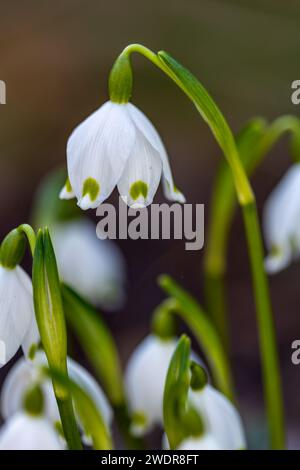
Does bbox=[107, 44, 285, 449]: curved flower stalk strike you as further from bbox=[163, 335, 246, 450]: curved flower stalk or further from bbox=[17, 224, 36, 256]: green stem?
bbox=[17, 224, 36, 256]: green stem

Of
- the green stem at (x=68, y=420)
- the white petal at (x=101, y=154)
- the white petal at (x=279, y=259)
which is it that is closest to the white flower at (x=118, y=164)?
the white petal at (x=101, y=154)

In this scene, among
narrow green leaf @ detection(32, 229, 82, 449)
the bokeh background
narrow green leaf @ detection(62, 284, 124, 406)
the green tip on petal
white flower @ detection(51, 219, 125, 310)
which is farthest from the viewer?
the bokeh background

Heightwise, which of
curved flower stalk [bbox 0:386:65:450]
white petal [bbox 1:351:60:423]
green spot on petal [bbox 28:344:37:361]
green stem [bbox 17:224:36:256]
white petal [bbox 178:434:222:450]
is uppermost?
green stem [bbox 17:224:36:256]

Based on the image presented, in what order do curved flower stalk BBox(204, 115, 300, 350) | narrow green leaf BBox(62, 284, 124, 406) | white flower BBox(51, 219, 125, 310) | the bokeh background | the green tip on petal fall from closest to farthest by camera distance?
the green tip on petal, narrow green leaf BBox(62, 284, 124, 406), curved flower stalk BBox(204, 115, 300, 350), white flower BBox(51, 219, 125, 310), the bokeh background

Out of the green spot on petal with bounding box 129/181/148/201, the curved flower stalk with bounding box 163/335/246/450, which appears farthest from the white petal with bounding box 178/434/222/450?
the green spot on petal with bounding box 129/181/148/201

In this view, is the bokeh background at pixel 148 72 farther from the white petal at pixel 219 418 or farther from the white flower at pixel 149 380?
the white petal at pixel 219 418
